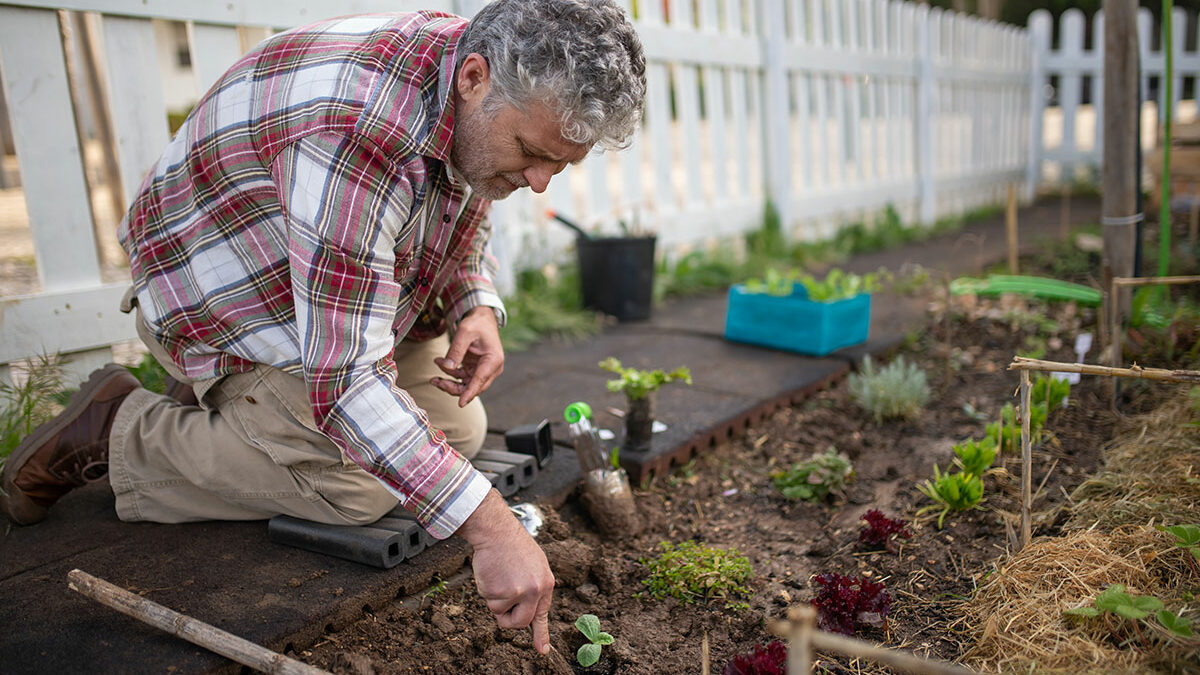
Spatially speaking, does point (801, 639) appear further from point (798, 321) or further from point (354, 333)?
point (798, 321)

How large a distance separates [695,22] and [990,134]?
14.8 feet

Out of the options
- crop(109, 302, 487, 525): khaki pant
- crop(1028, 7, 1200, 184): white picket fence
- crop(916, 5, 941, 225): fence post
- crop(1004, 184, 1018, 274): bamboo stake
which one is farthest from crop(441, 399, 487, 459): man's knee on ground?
crop(1028, 7, 1200, 184): white picket fence

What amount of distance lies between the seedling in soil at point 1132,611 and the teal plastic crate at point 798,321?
6.81 ft

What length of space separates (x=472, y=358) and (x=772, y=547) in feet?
3.10

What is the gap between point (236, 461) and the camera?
6.66 feet

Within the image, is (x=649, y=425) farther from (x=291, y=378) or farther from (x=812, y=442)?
(x=291, y=378)

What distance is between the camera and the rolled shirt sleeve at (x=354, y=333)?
1.52 metres

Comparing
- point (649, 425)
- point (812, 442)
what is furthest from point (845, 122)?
point (649, 425)

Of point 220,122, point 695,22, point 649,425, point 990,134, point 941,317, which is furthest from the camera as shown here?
point 990,134

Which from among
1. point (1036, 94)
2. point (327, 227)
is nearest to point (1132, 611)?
point (327, 227)

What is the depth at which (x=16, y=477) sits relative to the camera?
2.07m

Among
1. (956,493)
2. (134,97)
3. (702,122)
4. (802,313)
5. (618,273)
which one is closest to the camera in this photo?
(956,493)

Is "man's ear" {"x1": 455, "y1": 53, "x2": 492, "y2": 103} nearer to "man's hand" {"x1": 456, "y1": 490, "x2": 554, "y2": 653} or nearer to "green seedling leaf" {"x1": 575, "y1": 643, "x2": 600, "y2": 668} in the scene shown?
"man's hand" {"x1": 456, "y1": 490, "x2": 554, "y2": 653}

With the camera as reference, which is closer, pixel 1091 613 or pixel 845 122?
pixel 1091 613
